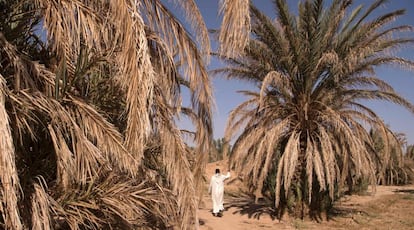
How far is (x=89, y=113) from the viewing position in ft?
13.7

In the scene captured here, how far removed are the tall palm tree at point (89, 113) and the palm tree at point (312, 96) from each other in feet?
18.8

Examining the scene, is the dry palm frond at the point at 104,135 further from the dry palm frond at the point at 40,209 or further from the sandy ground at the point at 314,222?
the sandy ground at the point at 314,222

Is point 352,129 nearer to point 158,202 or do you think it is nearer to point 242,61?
point 242,61

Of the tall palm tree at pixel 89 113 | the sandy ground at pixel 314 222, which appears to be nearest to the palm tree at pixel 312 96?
the sandy ground at pixel 314 222

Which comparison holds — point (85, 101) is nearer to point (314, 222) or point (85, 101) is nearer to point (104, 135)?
point (104, 135)

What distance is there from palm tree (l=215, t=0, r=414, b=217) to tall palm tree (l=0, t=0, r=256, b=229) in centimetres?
572

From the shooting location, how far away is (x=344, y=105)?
11961mm

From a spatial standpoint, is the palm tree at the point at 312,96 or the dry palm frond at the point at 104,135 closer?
the dry palm frond at the point at 104,135

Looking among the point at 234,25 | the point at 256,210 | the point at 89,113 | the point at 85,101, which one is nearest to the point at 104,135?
the point at 89,113

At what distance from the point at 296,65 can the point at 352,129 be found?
2409mm

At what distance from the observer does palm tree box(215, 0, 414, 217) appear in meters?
10.7

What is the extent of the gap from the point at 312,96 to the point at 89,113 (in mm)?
8602

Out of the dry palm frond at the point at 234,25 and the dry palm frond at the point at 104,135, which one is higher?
the dry palm frond at the point at 234,25

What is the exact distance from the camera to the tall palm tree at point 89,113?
3749mm
